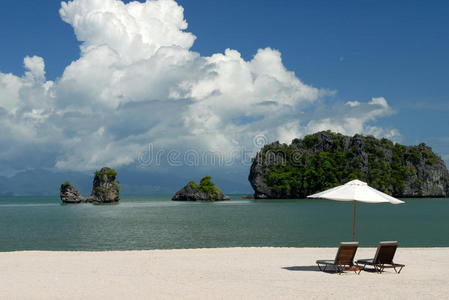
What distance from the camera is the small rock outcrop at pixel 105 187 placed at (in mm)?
145250

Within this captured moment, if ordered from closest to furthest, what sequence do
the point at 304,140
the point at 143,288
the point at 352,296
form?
the point at 352,296
the point at 143,288
the point at 304,140

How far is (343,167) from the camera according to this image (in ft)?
621

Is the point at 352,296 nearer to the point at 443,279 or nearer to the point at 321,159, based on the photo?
the point at 443,279

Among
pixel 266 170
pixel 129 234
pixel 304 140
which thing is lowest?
pixel 129 234

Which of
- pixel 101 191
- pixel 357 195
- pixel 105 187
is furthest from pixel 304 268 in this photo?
pixel 101 191

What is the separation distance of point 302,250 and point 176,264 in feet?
27.2

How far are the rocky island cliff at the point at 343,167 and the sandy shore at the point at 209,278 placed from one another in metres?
163

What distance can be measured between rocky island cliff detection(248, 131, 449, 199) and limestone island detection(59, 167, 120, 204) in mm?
59525

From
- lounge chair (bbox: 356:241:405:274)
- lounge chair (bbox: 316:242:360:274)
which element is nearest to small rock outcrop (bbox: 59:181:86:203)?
lounge chair (bbox: 316:242:360:274)

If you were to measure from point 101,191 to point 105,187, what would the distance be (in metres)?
1.88

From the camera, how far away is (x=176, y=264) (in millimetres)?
18766

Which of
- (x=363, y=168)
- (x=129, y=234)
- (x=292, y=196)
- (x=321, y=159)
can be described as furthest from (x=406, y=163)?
(x=129, y=234)

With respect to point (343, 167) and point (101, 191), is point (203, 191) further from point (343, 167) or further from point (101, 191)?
point (343, 167)

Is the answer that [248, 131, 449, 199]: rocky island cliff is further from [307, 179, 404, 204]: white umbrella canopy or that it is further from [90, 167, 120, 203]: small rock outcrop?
[307, 179, 404, 204]: white umbrella canopy
